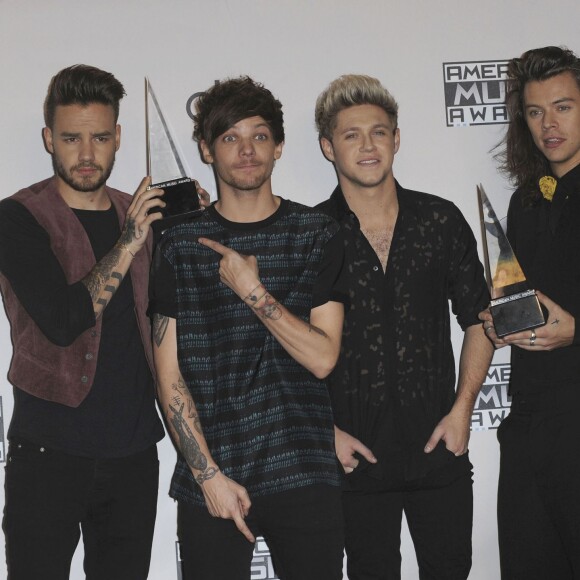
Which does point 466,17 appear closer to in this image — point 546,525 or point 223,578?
point 546,525

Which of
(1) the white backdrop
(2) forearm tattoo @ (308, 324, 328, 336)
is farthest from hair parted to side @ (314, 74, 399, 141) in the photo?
(2) forearm tattoo @ (308, 324, 328, 336)

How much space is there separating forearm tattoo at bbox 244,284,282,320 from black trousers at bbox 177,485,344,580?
16.4 inches

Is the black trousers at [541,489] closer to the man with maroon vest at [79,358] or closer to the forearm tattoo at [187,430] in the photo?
the forearm tattoo at [187,430]

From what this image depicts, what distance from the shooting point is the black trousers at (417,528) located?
2.17 m

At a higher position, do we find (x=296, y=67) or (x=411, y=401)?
(x=296, y=67)

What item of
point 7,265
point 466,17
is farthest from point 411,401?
point 466,17

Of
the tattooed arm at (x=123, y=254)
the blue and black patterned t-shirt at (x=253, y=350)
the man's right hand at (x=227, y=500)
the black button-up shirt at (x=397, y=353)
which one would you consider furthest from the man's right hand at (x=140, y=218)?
the man's right hand at (x=227, y=500)

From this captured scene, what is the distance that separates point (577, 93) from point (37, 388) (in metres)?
1.72

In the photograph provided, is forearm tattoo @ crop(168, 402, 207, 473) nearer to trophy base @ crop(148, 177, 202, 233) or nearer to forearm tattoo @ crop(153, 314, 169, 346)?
forearm tattoo @ crop(153, 314, 169, 346)

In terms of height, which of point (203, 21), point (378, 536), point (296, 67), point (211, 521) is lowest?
point (378, 536)

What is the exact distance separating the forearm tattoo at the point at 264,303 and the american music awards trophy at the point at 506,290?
60 cm

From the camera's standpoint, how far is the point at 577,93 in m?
2.22

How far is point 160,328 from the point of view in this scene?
193 cm

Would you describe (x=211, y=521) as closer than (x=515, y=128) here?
Yes
